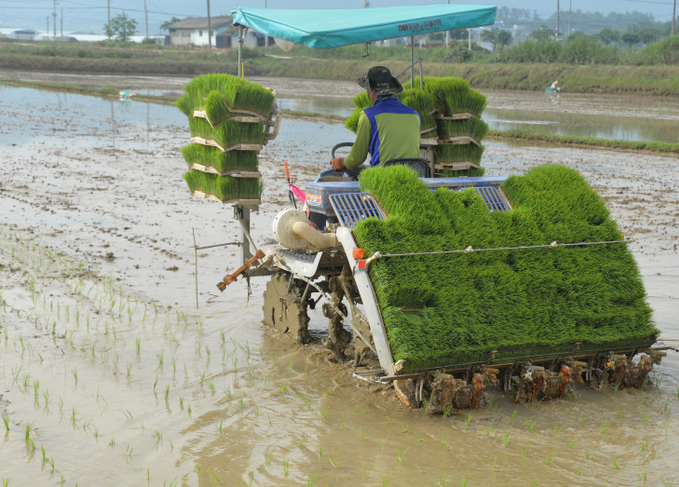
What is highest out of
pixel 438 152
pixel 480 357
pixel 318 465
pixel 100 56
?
pixel 100 56

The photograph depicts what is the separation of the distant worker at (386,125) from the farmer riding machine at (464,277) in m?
0.13

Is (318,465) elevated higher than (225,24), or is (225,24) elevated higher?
(225,24)

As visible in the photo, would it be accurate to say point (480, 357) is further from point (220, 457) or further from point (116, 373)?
point (116, 373)

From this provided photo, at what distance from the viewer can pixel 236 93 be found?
256 inches

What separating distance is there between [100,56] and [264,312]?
52.8 m

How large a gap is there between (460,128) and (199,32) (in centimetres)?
8710

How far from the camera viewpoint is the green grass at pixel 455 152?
7.14 meters

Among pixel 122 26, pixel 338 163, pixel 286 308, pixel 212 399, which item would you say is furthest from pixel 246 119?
pixel 122 26

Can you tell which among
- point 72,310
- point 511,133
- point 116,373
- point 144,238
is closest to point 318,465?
point 116,373

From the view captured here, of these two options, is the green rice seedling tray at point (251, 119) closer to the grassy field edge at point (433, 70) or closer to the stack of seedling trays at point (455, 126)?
the stack of seedling trays at point (455, 126)

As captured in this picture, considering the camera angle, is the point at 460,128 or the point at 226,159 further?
the point at 460,128

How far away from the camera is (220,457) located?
417 cm

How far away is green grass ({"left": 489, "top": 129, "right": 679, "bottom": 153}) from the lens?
18.0 meters

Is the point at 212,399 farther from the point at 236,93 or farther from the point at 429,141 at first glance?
the point at 429,141
